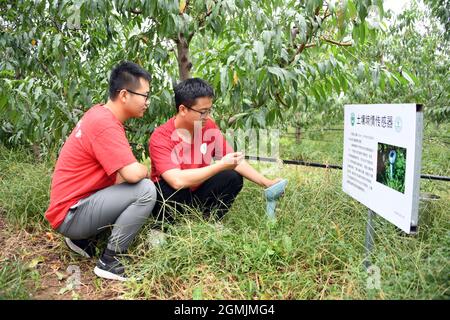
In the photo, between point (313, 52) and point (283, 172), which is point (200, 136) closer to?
point (313, 52)

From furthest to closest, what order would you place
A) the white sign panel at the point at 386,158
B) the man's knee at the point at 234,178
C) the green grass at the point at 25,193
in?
1. the green grass at the point at 25,193
2. the man's knee at the point at 234,178
3. the white sign panel at the point at 386,158

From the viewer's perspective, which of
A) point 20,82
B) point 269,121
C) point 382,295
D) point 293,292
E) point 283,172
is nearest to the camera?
point 382,295

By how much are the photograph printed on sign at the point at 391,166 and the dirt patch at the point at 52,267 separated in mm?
1286

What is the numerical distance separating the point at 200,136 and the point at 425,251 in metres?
1.34

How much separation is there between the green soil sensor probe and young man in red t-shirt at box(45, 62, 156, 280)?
25.2 inches

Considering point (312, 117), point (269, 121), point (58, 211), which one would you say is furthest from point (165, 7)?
point (312, 117)

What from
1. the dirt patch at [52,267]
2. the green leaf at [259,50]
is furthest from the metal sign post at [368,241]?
the dirt patch at [52,267]

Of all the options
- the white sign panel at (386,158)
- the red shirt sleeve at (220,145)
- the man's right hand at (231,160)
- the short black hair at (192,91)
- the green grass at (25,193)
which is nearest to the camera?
the white sign panel at (386,158)

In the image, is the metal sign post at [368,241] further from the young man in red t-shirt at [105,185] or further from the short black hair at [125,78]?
the short black hair at [125,78]

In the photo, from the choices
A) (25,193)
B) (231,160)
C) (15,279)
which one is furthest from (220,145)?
(25,193)

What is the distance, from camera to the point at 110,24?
2.59 m

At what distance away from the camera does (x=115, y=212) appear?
1.98 metres

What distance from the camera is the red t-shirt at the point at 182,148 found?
223cm

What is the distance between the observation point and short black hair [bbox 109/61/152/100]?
204 cm
